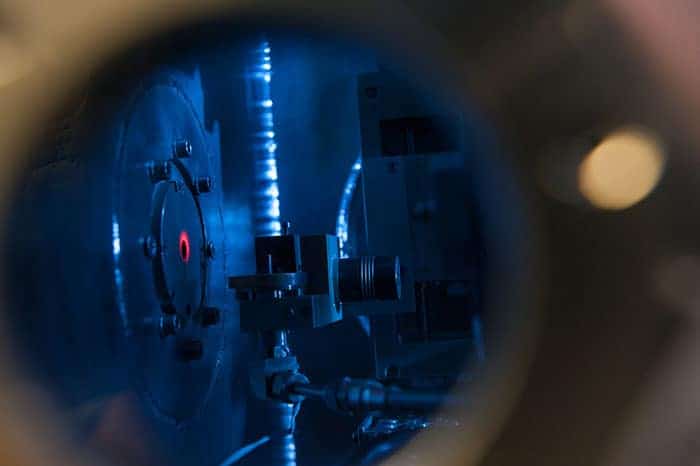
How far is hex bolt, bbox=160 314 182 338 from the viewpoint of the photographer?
0.81 meters

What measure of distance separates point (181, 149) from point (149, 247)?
18 centimetres

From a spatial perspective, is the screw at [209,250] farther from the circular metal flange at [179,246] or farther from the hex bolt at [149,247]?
the hex bolt at [149,247]

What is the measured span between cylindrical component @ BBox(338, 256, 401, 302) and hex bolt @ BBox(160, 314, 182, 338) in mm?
218

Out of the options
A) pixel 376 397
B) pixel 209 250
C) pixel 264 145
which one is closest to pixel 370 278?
pixel 376 397

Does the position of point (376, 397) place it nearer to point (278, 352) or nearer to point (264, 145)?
point (278, 352)

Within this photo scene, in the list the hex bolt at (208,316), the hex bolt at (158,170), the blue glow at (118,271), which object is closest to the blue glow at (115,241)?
the blue glow at (118,271)

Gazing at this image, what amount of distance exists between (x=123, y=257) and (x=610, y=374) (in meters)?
0.49

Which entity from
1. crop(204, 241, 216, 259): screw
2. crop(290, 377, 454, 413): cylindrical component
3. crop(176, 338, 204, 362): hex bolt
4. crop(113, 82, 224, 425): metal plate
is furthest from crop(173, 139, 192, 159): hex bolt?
crop(290, 377, 454, 413): cylindrical component

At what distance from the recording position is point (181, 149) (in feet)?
3.02

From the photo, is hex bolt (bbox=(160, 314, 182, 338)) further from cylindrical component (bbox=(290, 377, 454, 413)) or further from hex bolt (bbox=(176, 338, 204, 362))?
cylindrical component (bbox=(290, 377, 454, 413))

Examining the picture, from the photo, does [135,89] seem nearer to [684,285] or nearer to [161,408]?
[161,408]

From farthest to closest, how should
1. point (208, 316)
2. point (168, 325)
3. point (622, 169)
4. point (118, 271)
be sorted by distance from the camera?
point (208, 316)
point (168, 325)
point (118, 271)
point (622, 169)

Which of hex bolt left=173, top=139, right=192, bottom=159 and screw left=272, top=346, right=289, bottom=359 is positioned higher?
hex bolt left=173, top=139, right=192, bottom=159

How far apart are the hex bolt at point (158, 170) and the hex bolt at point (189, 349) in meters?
0.20
